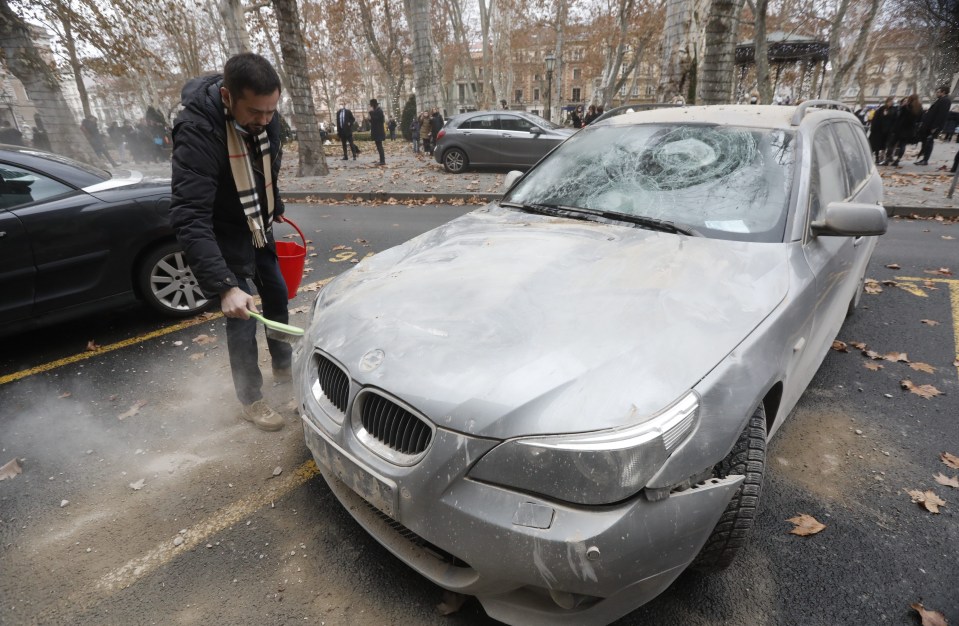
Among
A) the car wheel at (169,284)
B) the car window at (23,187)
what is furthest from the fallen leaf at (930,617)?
the car window at (23,187)

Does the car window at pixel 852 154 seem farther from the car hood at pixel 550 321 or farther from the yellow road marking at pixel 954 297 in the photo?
the car hood at pixel 550 321

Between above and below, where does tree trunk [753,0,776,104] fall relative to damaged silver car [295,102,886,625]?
above

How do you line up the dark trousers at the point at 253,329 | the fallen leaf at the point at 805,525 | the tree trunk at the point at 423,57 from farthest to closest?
the tree trunk at the point at 423,57 < the dark trousers at the point at 253,329 < the fallen leaf at the point at 805,525

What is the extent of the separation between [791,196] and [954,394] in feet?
6.59

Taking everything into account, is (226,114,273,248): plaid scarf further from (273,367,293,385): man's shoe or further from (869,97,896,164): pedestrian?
(869,97,896,164): pedestrian

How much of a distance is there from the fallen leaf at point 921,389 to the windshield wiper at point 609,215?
217 cm

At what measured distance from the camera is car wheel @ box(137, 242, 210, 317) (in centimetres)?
434

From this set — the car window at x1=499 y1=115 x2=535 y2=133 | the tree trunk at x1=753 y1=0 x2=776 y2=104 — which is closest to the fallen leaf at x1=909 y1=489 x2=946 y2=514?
the car window at x1=499 y1=115 x2=535 y2=133

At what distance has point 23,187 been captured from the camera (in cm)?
377

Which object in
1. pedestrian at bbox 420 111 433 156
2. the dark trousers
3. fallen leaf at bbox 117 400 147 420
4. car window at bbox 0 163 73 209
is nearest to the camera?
the dark trousers

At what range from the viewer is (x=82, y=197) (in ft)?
13.0

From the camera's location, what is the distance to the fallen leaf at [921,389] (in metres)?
3.30

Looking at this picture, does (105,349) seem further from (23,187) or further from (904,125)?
(904,125)

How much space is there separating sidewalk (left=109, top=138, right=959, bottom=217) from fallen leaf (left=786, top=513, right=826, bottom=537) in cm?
826
